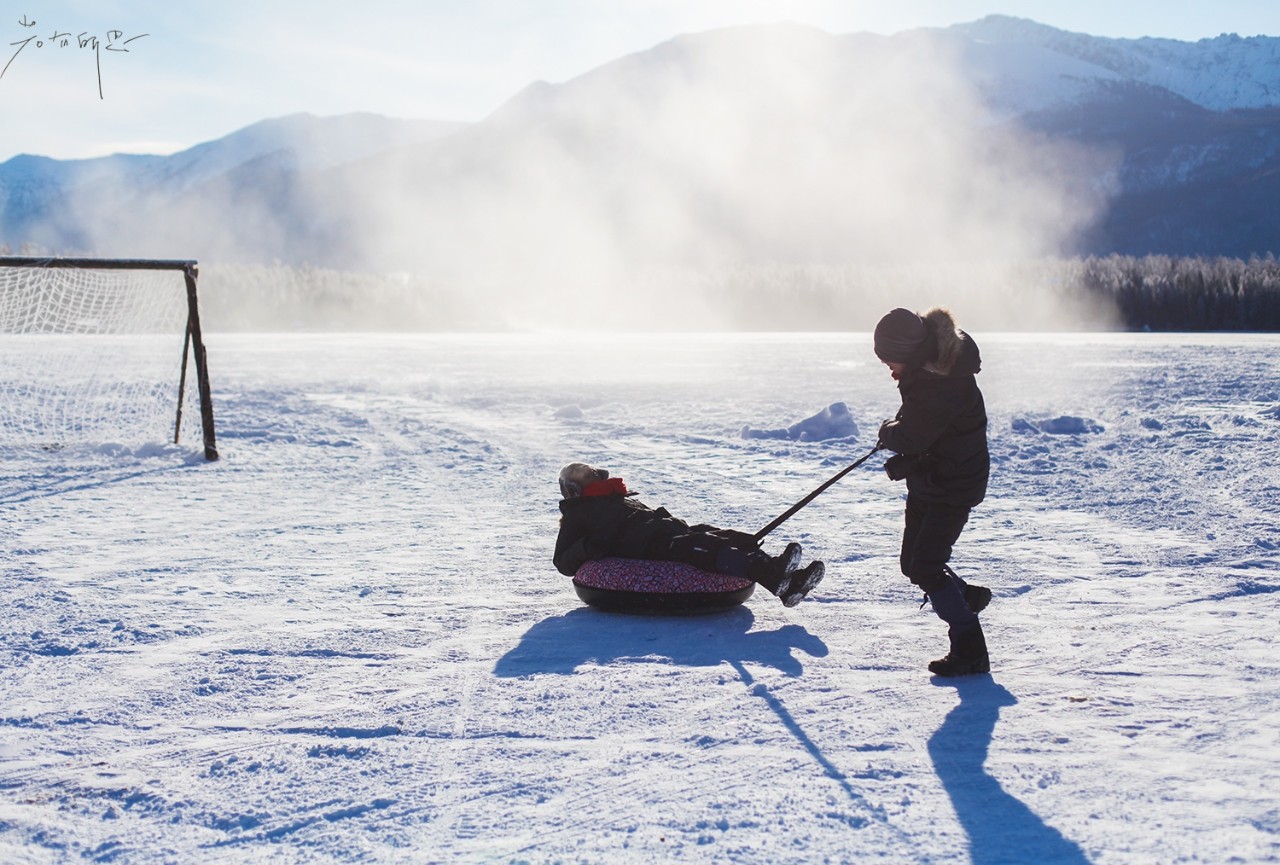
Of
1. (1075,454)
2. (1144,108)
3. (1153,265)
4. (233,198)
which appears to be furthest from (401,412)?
(1144,108)

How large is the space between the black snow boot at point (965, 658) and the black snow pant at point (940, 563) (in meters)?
0.04

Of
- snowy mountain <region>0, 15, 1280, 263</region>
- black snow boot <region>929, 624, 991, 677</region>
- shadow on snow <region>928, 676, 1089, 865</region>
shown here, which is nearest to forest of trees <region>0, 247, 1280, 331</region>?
black snow boot <region>929, 624, 991, 677</region>

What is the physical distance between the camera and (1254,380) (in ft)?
51.6

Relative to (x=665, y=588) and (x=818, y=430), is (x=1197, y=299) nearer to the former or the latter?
(x=818, y=430)

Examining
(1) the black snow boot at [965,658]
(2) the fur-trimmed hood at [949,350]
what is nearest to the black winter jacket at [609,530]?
(1) the black snow boot at [965,658]

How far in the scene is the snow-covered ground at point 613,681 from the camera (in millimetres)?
2736

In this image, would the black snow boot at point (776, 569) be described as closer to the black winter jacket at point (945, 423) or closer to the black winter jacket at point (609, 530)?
the black winter jacket at point (609, 530)

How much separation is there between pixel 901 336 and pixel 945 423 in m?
0.37

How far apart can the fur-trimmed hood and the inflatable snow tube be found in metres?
1.43

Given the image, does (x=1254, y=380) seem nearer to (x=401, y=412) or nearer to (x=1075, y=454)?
(x=1075, y=454)

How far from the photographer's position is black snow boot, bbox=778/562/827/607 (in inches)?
179

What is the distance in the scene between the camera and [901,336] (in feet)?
12.5

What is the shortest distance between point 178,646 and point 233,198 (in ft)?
554

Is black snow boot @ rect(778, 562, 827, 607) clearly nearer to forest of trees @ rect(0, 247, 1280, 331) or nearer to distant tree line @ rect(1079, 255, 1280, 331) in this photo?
forest of trees @ rect(0, 247, 1280, 331)
